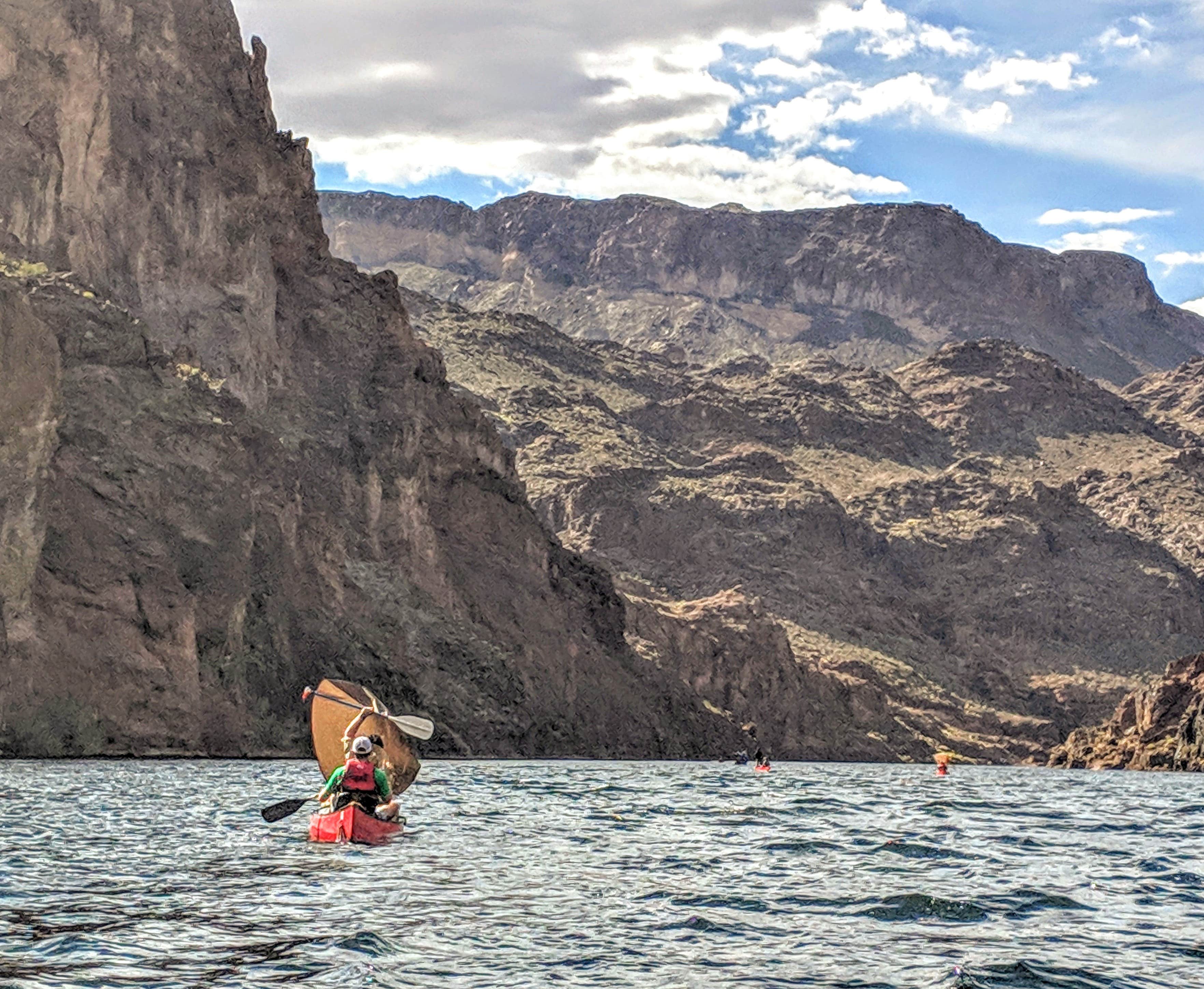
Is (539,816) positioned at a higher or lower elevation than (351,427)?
lower

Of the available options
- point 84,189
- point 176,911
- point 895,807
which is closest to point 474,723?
point 84,189

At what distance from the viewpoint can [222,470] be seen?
12769cm

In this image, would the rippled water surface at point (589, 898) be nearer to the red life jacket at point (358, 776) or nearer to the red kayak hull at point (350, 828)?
the red kayak hull at point (350, 828)

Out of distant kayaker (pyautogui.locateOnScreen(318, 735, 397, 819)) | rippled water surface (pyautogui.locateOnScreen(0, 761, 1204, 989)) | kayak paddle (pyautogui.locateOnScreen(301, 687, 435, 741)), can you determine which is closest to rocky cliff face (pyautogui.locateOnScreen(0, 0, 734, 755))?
rippled water surface (pyautogui.locateOnScreen(0, 761, 1204, 989))

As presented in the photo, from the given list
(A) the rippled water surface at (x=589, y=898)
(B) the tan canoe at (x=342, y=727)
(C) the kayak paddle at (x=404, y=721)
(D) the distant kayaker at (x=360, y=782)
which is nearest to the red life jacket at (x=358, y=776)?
(D) the distant kayaker at (x=360, y=782)

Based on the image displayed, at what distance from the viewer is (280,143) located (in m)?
166

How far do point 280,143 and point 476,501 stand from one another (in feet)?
124

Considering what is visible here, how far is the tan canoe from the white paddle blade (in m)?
0.32

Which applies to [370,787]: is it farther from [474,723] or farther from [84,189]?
[84,189]

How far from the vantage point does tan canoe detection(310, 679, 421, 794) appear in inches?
2339

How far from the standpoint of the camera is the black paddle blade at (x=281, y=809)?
5131cm

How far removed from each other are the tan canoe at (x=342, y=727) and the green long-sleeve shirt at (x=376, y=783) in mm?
9909

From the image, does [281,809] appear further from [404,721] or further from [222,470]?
[222,470]

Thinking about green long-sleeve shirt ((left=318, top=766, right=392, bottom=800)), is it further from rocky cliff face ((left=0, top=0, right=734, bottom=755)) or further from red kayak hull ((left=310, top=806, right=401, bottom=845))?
rocky cliff face ((left=0, top=0, right=734, bottom=755))
